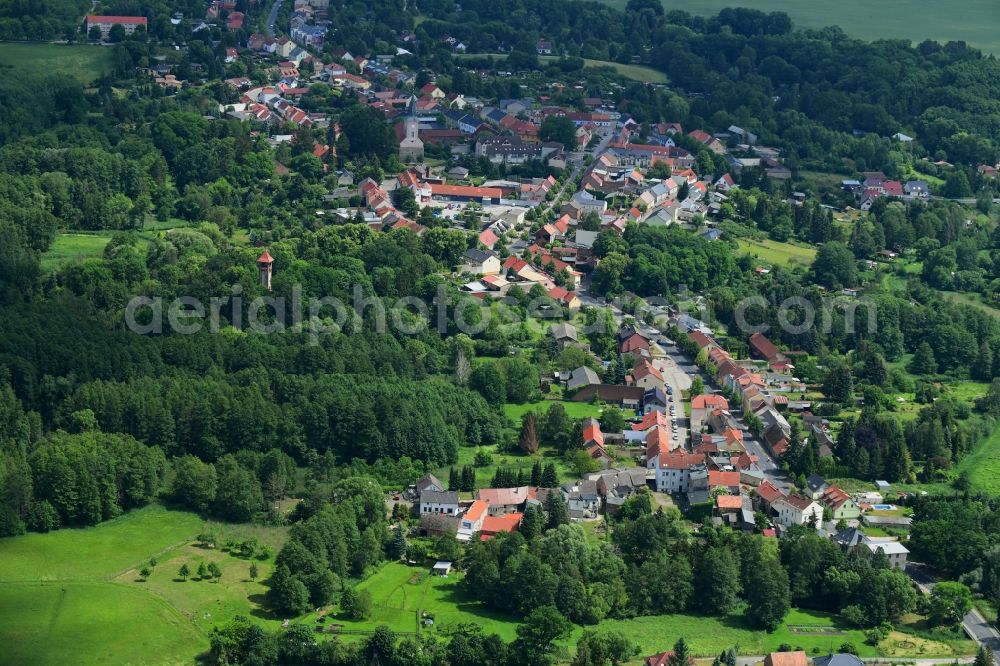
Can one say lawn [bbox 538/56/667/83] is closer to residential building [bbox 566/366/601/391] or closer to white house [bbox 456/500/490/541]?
residential building [bbox 566/366/601/391]

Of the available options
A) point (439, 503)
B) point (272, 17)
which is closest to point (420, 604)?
point (439, 503)

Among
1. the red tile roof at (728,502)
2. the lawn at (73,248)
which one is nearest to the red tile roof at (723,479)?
the red tile roof at (728,502)

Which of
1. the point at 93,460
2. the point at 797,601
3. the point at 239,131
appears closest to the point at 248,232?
the point at 239,131

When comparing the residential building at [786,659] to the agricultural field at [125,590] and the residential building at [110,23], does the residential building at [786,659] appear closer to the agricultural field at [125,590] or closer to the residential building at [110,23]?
the agricultural field at [125,590]

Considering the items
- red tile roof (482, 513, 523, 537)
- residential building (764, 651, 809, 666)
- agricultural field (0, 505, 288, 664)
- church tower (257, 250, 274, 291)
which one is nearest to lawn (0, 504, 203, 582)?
agricultural field (0, 505, 288, 664)

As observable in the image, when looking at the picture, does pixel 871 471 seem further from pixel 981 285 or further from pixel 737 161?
pixel 737 161

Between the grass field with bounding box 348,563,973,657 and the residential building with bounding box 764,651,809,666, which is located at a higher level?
the residential building with bounding box 764,651,809,666

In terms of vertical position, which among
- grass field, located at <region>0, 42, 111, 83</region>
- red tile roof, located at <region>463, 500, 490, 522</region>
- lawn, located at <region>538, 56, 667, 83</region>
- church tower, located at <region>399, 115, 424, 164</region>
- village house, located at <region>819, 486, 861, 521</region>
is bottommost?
red tile roof, located at <region>463, 500, 490, 522</region>
